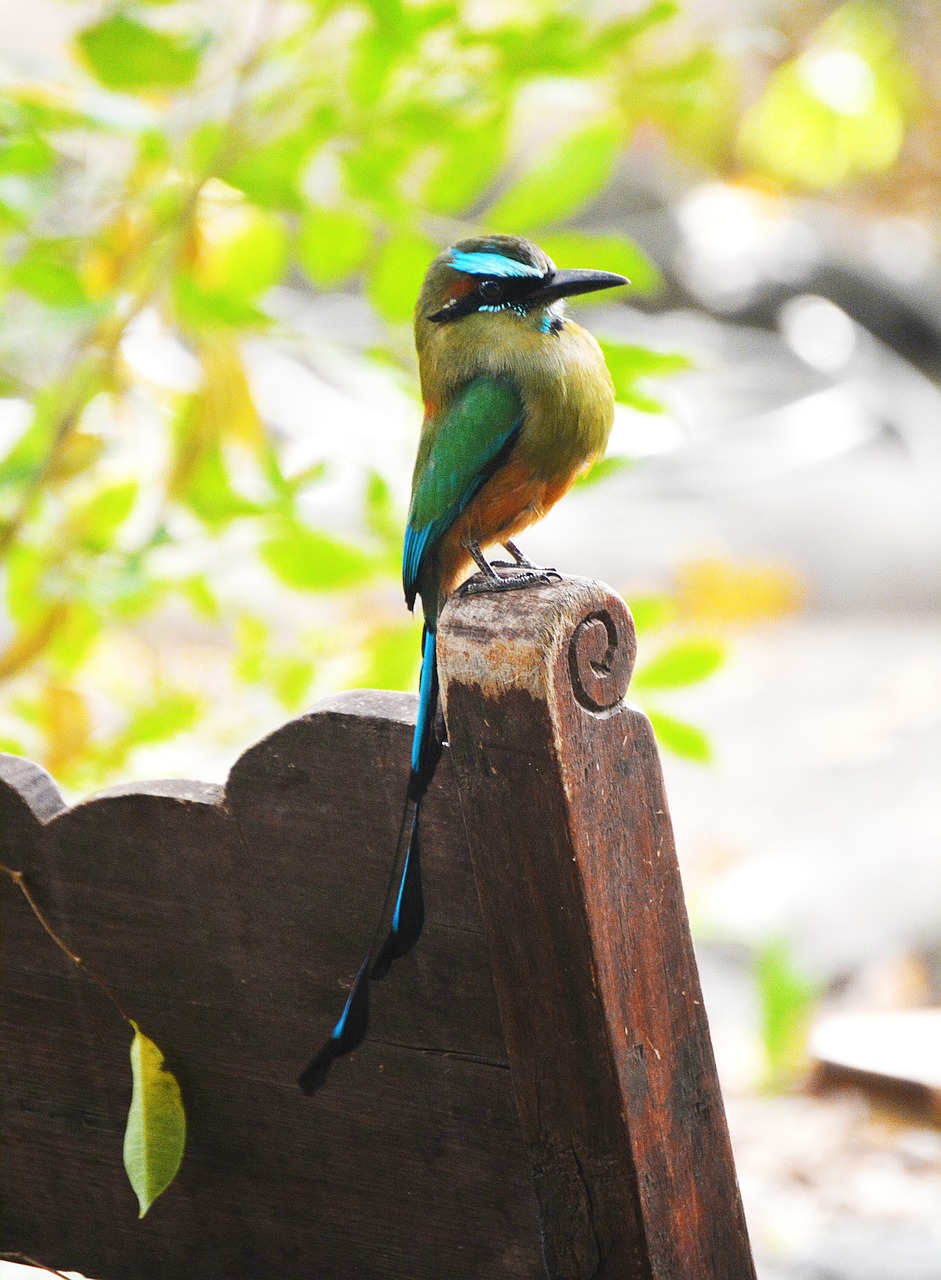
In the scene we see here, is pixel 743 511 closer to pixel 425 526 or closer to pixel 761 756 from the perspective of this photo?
pixel 761 756

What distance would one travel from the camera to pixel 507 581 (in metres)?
0.96

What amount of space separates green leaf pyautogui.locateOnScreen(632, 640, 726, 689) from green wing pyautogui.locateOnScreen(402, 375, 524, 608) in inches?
12.2

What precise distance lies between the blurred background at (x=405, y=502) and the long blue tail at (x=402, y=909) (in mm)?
458

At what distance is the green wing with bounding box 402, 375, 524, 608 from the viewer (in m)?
1.02

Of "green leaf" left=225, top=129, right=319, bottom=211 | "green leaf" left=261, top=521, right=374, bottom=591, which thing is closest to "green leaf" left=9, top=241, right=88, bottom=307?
"green leaf" left=225, top=129, right=319, bottom=211

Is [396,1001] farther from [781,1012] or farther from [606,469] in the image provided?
[781,1012]

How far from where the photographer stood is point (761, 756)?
17.2 ft

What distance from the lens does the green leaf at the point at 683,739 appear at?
48.6 inches

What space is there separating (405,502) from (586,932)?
0.80 metres

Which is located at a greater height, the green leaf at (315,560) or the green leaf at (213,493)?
the green leaf at (213,493)

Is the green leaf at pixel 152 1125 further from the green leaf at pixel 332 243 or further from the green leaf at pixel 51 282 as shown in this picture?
the green leaf at pixel 332 243

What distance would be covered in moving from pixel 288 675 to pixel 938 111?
9664 mm

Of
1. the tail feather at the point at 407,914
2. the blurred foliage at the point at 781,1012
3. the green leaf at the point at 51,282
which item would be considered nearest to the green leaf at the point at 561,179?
the green leaf at the point at 51,282

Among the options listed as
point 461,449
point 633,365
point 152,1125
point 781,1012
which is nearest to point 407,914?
point 152,1125
